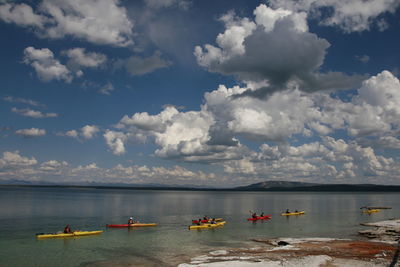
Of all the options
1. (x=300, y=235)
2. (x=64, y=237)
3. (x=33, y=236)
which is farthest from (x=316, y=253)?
(x=33, y=236)

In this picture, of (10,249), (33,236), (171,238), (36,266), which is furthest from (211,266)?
(33,236)

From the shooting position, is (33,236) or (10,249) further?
(33,236)

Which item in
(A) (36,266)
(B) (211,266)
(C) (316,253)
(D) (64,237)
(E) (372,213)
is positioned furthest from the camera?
(E) (372,213)

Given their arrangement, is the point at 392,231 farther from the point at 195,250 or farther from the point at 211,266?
the point at 211,266

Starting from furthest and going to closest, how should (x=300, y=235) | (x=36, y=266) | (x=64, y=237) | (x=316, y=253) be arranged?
(x=300, y=235) → (x=64, y=237) → (x=316, y=253) → (x=36, y=266)

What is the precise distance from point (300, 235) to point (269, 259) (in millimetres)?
24547

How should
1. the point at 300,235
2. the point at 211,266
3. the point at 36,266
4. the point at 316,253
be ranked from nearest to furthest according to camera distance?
the point at 211,266
the point at 36,266
the point at 316,253
the point at 300,235

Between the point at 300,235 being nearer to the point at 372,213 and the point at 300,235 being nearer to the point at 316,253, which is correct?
the point at 316,253

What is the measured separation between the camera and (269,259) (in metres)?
36.8

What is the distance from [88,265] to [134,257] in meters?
5.73

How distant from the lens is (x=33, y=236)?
2180 inches

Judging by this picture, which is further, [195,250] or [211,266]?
[195,250]

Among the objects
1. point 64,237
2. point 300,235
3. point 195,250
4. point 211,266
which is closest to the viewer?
point 211,266

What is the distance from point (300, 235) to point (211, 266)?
1192 inches
